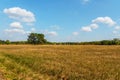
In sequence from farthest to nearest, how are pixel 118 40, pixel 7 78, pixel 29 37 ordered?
pixel 29 37
pixel 118 40
pixel 7 78

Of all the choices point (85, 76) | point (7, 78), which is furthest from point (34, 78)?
point (85, 76)

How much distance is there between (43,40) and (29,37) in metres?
7.22

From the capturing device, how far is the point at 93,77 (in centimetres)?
1416

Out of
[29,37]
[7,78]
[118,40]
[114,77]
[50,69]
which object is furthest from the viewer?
[29,37]

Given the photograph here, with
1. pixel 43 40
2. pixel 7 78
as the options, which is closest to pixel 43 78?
pixel 7 78

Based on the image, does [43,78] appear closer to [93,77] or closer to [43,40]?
[93,77]

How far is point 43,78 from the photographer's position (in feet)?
49.8

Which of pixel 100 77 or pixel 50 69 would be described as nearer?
pixel 100 77

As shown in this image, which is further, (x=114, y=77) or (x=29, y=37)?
(x=29, y=37)

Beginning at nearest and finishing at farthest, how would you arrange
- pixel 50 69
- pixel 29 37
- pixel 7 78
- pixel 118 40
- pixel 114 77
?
pixel 114 77 → pixel 7 78 → pixel 50 69 → pixel 118 40 → pixel 29 37

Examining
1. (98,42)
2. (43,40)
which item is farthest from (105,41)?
(43,40)

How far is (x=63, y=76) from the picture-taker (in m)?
15.2

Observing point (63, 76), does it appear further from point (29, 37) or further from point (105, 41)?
point (29, 37)

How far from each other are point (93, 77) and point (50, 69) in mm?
4779
